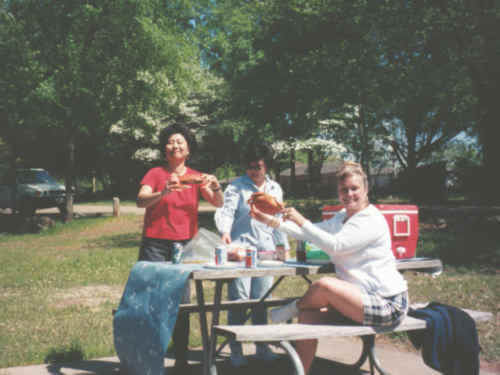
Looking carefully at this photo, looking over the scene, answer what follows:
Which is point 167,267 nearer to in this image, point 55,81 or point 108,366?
point 108,366

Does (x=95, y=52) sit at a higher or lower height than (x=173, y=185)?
higher

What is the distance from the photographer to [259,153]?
439 cm

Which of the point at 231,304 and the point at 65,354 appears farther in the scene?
the point at 65,354

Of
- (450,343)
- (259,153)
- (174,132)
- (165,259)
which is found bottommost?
(450,343)

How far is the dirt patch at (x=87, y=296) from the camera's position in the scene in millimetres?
6982

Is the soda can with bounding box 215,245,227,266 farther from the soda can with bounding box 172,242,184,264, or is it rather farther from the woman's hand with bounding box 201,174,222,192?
the woman's hand with bounding box 201,174,222,192

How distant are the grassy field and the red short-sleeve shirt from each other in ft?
5.20

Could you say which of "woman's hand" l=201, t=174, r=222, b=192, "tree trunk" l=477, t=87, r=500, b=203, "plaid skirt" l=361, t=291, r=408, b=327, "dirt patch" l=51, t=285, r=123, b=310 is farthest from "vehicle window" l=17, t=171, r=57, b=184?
"plaid skirt" l=361, t=291, r=408, b=327

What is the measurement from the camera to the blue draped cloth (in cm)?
333

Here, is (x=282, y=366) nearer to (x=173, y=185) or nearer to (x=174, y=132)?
(x=173, y=185)

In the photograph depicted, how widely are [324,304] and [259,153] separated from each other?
A: 5.21ft

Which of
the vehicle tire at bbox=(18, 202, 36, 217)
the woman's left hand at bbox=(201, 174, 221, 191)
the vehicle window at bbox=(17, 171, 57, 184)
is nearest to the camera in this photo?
the woman's left hand at bbox=(201, 174, 221, 191)

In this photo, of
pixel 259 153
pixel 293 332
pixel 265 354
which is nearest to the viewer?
pixel 293 332

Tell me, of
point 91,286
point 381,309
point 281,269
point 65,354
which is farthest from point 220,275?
point 91,286
